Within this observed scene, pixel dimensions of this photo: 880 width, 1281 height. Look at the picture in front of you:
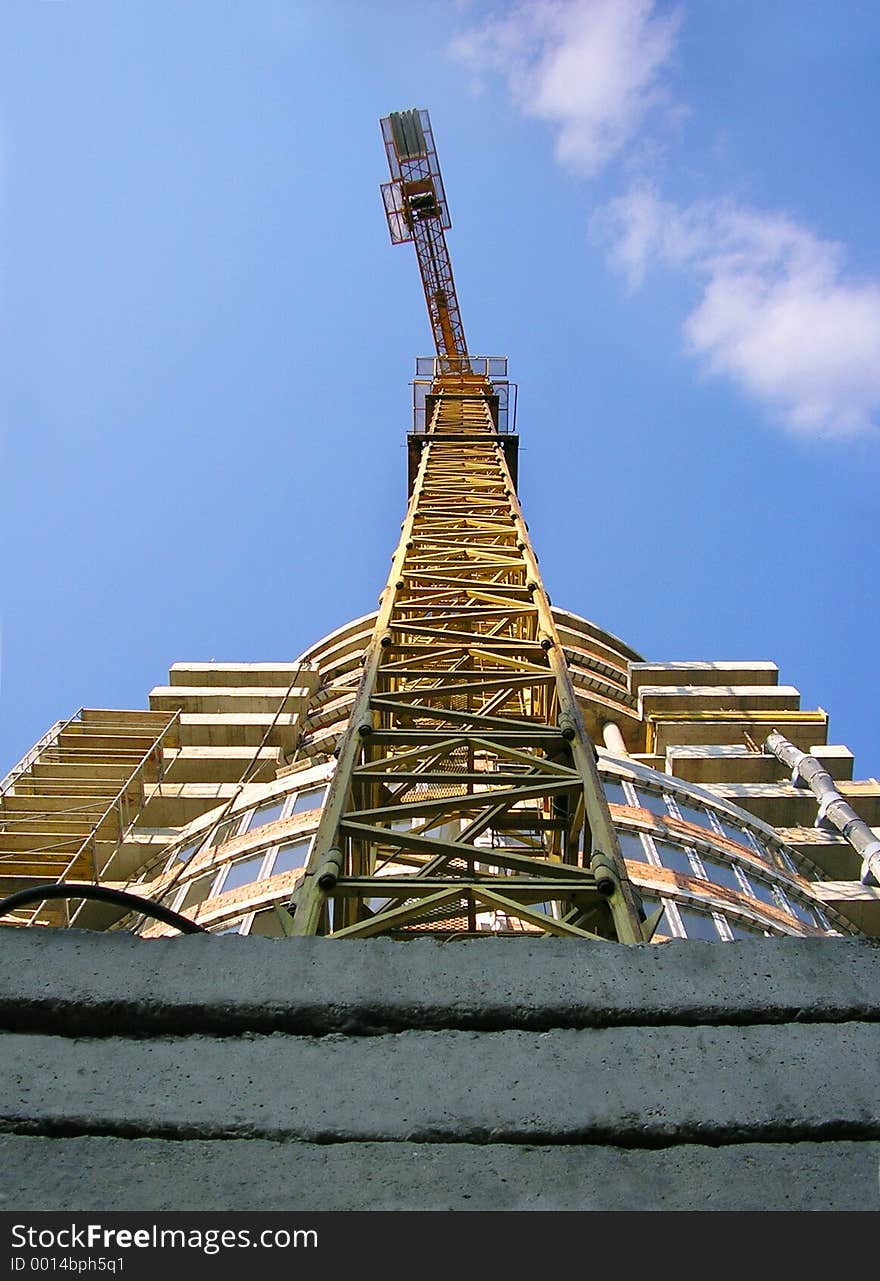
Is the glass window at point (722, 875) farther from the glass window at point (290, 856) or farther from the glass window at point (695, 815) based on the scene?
the glass window at point (290, 856)

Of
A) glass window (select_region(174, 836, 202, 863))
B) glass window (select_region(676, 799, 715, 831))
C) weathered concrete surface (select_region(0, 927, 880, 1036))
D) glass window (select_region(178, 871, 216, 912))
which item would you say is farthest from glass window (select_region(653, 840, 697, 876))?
weathered concrete surface (select_region(0, 927, 880, 1036))

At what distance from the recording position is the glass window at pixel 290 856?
18.6 meters

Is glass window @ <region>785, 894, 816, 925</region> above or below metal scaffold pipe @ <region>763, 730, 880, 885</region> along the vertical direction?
below

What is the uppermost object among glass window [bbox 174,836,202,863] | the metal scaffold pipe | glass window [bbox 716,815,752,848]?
the metal scaffold pipe

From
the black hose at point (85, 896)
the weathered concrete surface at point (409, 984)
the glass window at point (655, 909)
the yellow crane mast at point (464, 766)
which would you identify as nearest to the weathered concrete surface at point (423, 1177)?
the weathered concrete surface at point (409, 984)

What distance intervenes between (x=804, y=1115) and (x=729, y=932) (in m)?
15.1

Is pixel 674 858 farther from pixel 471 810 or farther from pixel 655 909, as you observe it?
pixel 471 810

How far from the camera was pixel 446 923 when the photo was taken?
14008 mm

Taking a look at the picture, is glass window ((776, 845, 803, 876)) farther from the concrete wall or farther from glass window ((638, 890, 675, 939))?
the concrete wall

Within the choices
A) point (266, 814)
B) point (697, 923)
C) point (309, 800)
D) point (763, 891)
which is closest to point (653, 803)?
point (763, 891)

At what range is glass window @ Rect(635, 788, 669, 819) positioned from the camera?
2233 centimetres

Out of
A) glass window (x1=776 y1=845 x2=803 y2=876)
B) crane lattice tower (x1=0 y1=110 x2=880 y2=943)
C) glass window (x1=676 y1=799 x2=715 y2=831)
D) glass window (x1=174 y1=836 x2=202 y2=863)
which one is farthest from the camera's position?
glass window (x1=776 y1=845 x2=803 y2=876)

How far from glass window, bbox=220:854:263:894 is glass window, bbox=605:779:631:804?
6741 millimetres

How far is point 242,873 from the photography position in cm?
1923
